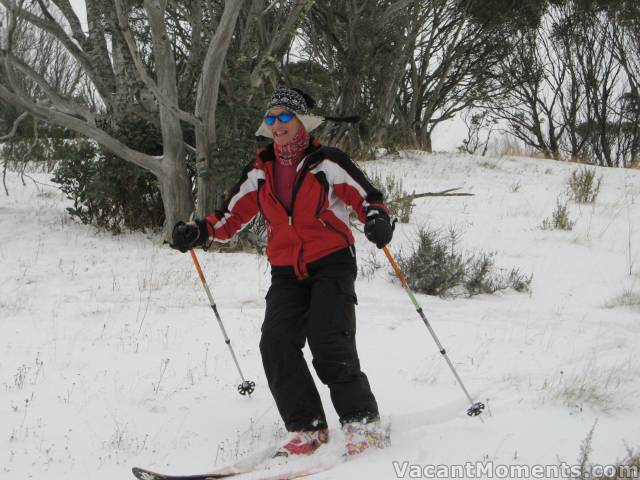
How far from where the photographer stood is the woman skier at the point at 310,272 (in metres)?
A: 2.78

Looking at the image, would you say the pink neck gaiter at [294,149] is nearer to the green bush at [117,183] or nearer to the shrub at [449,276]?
the shrub at [449,276]

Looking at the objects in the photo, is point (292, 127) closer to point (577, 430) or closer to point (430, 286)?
point (577, 430)

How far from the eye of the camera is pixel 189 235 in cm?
320

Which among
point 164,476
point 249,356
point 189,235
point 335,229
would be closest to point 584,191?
point 249,356

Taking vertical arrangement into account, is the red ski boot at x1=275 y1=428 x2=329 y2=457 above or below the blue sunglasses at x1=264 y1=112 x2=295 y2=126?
below

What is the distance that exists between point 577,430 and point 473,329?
68.0 inches

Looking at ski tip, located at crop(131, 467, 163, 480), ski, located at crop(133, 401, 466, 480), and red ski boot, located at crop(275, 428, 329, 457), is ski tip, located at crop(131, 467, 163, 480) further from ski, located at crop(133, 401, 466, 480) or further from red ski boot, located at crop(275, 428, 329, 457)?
red ski boot, located at crop(275, 428, 329, 457)

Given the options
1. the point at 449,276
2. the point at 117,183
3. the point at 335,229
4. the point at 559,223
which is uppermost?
the point at 559,223

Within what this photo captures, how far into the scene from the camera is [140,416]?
3.28 m

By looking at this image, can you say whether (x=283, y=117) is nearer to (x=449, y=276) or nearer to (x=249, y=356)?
(x=249, y=356)

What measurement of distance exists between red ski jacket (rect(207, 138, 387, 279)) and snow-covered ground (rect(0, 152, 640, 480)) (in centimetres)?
90

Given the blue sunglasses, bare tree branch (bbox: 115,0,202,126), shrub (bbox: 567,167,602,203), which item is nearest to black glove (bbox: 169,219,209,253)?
the blue sunglasses

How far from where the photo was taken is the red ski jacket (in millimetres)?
2910

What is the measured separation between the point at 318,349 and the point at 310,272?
38 cm
